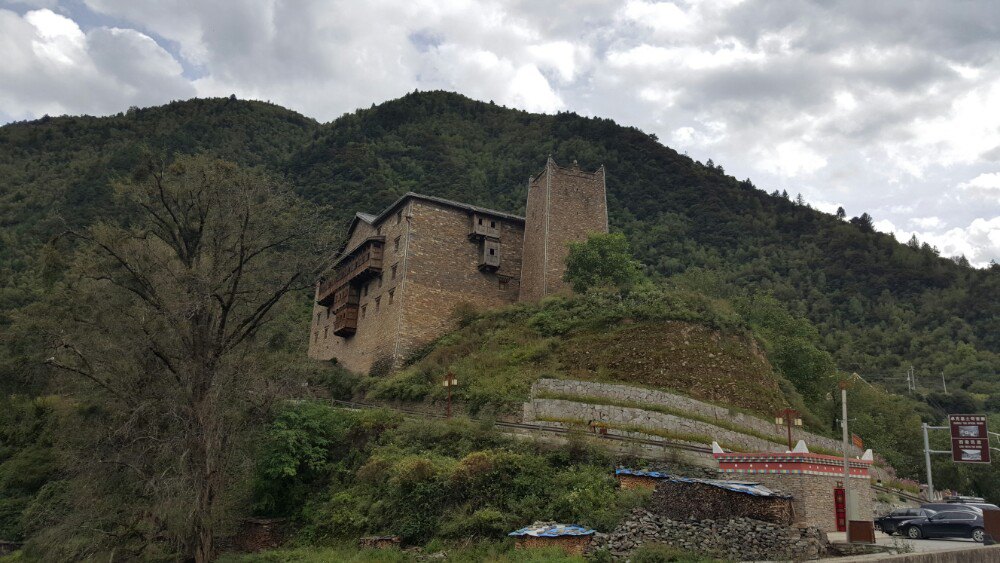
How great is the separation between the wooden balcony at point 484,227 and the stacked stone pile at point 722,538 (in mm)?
30212

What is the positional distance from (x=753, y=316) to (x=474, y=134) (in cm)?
7386

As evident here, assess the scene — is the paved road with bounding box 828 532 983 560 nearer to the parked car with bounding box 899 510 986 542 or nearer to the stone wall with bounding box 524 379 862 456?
the parked car with bounding box 899 510 986 542

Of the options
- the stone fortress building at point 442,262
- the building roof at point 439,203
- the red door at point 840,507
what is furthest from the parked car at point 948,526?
the building roof at point 439,203

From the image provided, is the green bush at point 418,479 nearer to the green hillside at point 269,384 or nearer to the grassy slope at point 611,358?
the green hillside at point 269,384

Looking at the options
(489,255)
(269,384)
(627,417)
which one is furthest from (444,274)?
(269,384)

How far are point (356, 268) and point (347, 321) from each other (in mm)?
3463

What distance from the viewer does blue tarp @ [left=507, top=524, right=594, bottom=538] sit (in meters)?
19.5

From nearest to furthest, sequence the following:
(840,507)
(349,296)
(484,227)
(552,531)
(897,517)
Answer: (552,531), (840,507), (897,517), (484,227), (349,296)

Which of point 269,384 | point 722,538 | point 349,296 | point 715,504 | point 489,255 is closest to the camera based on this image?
point 722,538

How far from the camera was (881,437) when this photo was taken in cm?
A: 4525

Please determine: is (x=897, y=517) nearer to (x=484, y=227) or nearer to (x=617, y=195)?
(x=484, y=227)

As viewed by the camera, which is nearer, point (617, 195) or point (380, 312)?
point (380, 312)

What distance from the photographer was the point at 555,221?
159ft

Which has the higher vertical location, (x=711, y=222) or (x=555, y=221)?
(x=711, y=222)
